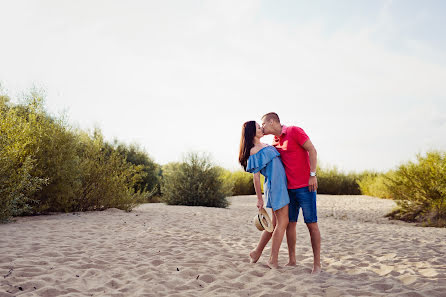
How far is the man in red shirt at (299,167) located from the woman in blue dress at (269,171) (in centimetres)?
11

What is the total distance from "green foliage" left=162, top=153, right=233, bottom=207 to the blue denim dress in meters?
9.36

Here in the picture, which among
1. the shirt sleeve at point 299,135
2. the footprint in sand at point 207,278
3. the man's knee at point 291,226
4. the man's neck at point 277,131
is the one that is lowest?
the footprint in sand at point 207,278

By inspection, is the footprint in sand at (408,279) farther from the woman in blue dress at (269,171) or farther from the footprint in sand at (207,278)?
the footprint in sand at (207,278)

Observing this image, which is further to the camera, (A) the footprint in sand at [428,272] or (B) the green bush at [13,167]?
(B) the green bush at [13,167]

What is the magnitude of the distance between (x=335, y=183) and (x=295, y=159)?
64.4 ft

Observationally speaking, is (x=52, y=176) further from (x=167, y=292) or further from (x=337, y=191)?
(x=337, y=191)

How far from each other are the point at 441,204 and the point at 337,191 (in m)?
11.7

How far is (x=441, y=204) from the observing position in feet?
36.6

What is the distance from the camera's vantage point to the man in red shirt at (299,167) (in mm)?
4285

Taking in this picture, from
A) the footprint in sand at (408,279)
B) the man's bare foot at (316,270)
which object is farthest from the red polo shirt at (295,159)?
the footprint in sand at (408,279)

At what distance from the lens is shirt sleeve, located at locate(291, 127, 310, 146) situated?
4.27 m

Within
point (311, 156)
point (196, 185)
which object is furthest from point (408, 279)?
point (196, 185)

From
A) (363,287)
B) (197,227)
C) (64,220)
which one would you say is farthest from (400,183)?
(64,220)

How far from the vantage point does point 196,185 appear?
13930 mm
